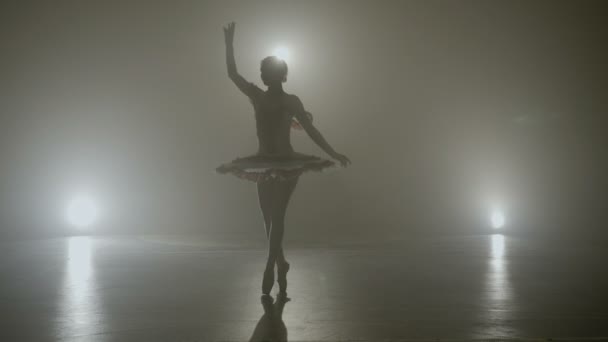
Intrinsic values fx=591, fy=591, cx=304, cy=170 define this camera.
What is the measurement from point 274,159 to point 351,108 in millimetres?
5836

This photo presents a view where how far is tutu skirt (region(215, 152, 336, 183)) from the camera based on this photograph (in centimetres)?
287

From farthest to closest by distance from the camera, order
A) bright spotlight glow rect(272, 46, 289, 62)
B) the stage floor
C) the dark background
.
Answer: bright spotlight glow rect(272, 46, 289, 62)
the dark background
the stage floor

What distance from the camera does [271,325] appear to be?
2205 millimetres

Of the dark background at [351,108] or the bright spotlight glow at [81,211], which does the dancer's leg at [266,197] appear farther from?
the bright spotlight glow at [81,211]

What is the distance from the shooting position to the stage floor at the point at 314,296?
2.13 m

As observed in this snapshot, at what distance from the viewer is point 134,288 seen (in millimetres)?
3227

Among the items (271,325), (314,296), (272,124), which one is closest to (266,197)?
(272,124)

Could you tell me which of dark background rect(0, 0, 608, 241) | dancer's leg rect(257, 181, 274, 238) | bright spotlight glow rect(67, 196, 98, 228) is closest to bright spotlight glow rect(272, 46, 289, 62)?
dark background rect(0, 0, 608, 241)

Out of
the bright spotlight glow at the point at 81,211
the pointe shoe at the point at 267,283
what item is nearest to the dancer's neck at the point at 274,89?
the pointe shoe at the point at 267,283

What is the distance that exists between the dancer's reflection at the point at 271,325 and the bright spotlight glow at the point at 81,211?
624cm

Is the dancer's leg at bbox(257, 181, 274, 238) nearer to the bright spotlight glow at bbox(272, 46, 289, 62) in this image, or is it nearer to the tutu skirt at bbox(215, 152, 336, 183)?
the tutu skirt at bbox(215, 152, 336, 183)

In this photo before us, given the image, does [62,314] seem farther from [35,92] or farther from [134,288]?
[35,92]

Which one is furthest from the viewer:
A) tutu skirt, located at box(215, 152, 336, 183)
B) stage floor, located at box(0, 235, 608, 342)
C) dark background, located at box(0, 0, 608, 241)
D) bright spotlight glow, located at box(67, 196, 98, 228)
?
→ dark background, located at box(0, 0, 608, 241)

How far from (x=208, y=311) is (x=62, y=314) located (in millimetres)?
607
